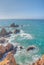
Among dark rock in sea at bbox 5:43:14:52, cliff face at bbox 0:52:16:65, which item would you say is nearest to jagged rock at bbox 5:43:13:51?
dark rock in sea at bbox 5:43:14:52

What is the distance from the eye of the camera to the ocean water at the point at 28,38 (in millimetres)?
2074

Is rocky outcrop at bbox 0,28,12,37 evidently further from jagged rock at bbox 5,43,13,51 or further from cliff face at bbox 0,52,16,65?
cliff face at bbox 0,52,16,65

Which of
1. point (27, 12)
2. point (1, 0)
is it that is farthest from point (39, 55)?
point (1, 0)

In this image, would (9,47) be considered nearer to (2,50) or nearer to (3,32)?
(2,50)

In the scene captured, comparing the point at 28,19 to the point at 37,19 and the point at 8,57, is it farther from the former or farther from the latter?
the point at 8,57

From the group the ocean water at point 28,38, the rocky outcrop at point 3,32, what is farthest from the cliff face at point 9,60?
the rocky outcrop at point 3,32

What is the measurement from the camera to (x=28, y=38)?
231cm

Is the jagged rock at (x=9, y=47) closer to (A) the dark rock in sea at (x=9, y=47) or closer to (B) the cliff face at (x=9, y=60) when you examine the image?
(A) the dark rock in sea at (x=9, y=47)

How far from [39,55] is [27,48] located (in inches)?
10.6

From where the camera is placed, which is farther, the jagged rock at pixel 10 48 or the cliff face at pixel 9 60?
the jagged rock at pixel 10 48

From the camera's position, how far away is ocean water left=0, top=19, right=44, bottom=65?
2.07 m

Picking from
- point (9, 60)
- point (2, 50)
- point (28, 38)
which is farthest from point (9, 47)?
point (28, 38)

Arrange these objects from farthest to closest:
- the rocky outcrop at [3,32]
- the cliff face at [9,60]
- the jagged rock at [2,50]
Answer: the rocky outcrop at [3,32]
the jagged rock at [2,50]
the cliff face at [9,60]

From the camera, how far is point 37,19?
2357 millimetres
